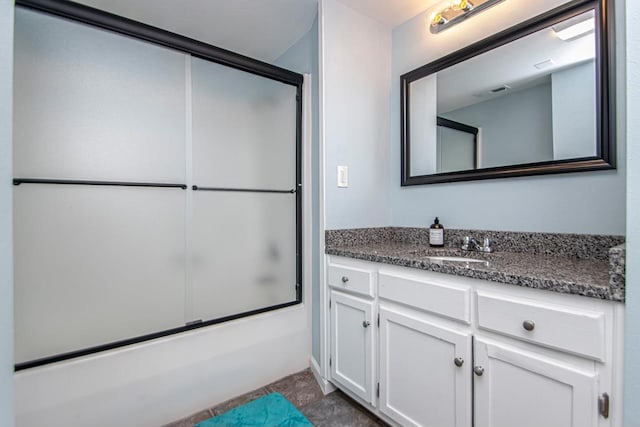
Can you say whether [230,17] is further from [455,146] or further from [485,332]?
[485,332]

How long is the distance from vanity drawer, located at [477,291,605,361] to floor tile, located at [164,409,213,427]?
4.59 feet

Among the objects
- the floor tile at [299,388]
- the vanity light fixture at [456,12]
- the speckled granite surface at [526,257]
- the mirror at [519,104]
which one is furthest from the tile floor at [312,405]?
the vanity light fixture at [456,12]

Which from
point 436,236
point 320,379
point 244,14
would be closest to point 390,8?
point 244,14

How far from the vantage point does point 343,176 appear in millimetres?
1782

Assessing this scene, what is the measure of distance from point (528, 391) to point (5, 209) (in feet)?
5.06

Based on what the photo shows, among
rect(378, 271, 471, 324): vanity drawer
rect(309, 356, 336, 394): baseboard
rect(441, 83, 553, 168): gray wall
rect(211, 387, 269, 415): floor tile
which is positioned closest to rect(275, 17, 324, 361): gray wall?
rect(309, 356, 336, 394): baseboard

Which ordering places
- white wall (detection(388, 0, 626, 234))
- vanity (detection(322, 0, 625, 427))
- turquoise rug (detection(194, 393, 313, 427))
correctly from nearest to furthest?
1. vanity (detection(322, 0, 625, 427))
2. white wall (detection(388, 0, 626, 234))
3. turquoise rug (detection(194, 393, 313, 427))

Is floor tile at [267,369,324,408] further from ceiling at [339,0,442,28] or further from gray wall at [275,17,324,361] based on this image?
ceiling at [339,0,442,28]

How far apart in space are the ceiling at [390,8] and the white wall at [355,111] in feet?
0.13

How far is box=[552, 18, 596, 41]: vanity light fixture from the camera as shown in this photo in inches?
47.4

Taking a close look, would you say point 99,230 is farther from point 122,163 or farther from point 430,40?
point 430,40

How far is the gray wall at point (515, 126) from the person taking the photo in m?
1.34

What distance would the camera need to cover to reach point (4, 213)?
719 millimetres

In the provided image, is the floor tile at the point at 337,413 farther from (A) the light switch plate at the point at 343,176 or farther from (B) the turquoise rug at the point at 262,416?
(A) the light switch plate at the point at 343,176
